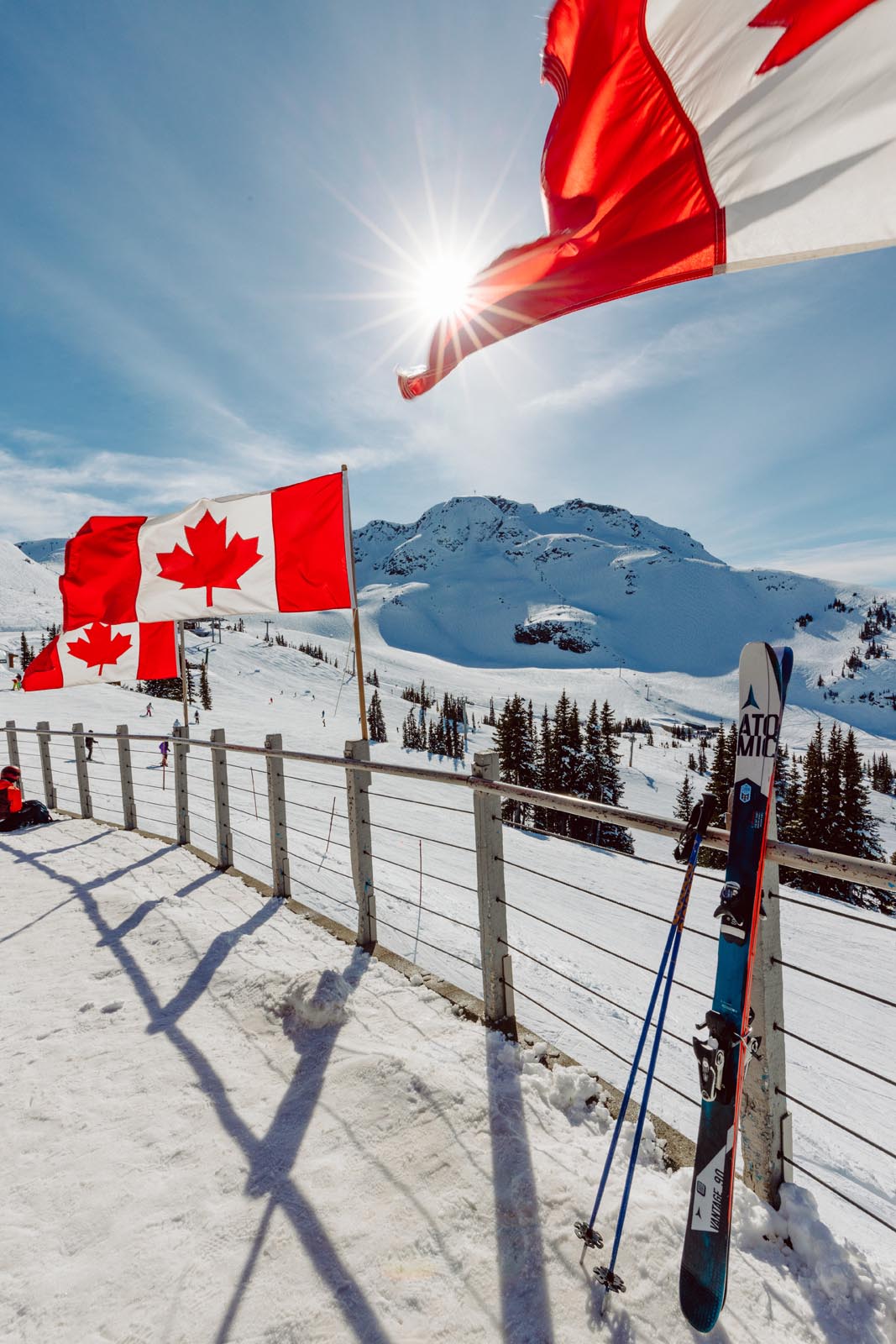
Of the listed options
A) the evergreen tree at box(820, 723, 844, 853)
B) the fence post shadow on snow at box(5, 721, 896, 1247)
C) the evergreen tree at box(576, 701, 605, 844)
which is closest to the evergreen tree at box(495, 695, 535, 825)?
the evergreen tree at box(576, 701, 605, 844)

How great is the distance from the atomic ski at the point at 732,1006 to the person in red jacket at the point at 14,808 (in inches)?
368

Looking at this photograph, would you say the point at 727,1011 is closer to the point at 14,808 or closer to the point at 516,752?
the point at 14,808

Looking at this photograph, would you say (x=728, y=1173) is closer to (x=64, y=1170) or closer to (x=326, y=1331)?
(x=326, y=1331)

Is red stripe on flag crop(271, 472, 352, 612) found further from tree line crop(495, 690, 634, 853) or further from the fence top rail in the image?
tree line crop(495, 690, 634, 853)

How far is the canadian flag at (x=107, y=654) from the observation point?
875 centimetres

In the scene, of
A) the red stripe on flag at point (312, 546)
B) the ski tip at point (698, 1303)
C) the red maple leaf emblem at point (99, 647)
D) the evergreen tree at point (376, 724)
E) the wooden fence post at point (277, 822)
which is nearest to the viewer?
the ski tip at point (698, 1303)

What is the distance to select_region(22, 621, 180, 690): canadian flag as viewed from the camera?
A: 28.7 feet

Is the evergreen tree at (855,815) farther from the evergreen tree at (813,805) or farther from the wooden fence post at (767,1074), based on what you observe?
the wooden fence post at (767,1074)

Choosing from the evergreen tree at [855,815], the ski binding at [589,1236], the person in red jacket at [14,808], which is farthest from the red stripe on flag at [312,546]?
the evergreen tree at [855,815]

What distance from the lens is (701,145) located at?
92.7 inches

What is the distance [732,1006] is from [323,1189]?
1.70 meters

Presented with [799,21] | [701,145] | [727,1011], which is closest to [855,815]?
[727,1011]

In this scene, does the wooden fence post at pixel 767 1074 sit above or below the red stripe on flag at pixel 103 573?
below

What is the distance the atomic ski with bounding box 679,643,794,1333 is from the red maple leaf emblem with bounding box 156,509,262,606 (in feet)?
17.5
